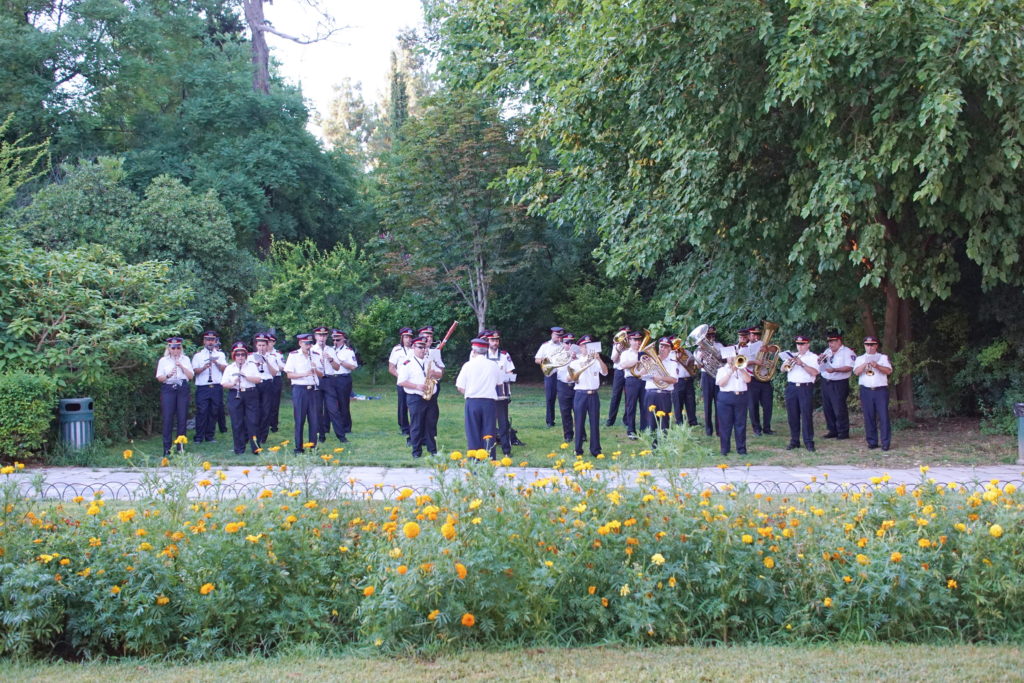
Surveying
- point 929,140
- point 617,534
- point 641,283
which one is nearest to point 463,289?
point 641,283

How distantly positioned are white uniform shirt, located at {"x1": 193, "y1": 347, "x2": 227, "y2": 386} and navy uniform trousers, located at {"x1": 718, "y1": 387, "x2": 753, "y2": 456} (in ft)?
27.2

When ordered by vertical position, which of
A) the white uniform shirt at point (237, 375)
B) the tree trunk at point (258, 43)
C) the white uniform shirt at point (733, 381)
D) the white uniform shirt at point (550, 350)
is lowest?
the white uniform shirt at point (733, 381)

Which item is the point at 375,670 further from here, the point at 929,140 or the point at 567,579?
the point at 929,140

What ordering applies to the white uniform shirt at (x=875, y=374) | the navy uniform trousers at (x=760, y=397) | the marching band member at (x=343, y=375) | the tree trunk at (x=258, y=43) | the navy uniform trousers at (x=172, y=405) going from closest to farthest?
the white uniform shirt at (x=875, y=374) < the navy uniform trousers at (x=172, y=405) < the navy uniform trousers at (x=760, y=397) < the marching band member at (x=343, y=375) < the tree trunk at (x=258, y=43)

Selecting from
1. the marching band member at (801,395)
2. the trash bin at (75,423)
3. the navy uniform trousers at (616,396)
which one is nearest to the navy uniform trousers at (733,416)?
the marching band member at (801,395)

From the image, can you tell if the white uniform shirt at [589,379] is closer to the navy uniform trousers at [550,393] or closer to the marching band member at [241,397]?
the navy uniform trousers at [550,393]

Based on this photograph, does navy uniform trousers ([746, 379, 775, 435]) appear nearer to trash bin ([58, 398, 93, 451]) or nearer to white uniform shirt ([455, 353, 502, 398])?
white uniform shirt ([455, 353, 502, 398])

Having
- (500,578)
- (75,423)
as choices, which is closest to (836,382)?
(500,578)

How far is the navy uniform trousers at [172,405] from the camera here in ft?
44.7

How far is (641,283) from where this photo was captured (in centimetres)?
3228

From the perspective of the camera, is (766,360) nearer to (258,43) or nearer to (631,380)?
(631,380)

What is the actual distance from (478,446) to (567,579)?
6831mm

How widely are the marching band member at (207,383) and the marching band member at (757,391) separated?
904cm

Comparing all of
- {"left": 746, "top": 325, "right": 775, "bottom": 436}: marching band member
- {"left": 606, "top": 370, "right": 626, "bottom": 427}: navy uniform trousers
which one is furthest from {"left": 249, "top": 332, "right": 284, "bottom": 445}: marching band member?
{"left": 746, "top": 325, "right": 775, "bottom": 436}: marching band member
